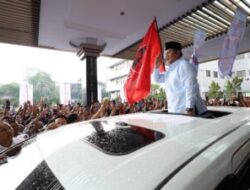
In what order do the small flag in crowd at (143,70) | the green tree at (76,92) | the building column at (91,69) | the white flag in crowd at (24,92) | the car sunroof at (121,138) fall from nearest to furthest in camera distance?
the car sunroof at (121,138)
the small flag in crowd at (143,70)
the building column at (91,69)
the white flag in crowd at (24,92)
the green tree at (76,92)

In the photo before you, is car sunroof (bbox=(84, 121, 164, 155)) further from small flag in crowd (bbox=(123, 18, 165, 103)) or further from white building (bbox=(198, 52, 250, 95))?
white building (bbox=(198, 52, 250, 95))

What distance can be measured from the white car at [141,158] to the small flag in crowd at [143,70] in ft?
5.17

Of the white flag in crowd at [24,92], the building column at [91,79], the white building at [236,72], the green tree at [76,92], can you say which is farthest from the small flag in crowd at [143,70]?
the white building at [236,72]

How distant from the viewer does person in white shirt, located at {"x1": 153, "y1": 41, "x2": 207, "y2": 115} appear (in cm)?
223

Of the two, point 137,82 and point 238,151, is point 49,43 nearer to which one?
point 137,82

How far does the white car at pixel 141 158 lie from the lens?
30.2 inches

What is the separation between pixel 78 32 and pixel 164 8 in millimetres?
3228

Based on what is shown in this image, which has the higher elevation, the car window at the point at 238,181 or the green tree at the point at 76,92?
the green tree at the point at 76,92

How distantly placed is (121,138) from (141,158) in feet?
0.89

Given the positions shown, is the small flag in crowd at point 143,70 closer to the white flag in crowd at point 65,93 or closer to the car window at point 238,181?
the car window at point 238,181

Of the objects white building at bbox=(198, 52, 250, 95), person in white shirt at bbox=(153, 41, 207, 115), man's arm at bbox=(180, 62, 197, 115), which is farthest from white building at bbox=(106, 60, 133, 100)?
man's arm at bbox=(180, 62, 197, 115)

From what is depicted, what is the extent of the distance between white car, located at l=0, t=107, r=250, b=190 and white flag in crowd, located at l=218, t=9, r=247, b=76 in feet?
19.4

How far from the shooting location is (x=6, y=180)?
43.0 inches

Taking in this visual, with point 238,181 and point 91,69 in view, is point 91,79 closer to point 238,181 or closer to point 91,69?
point 91,69
